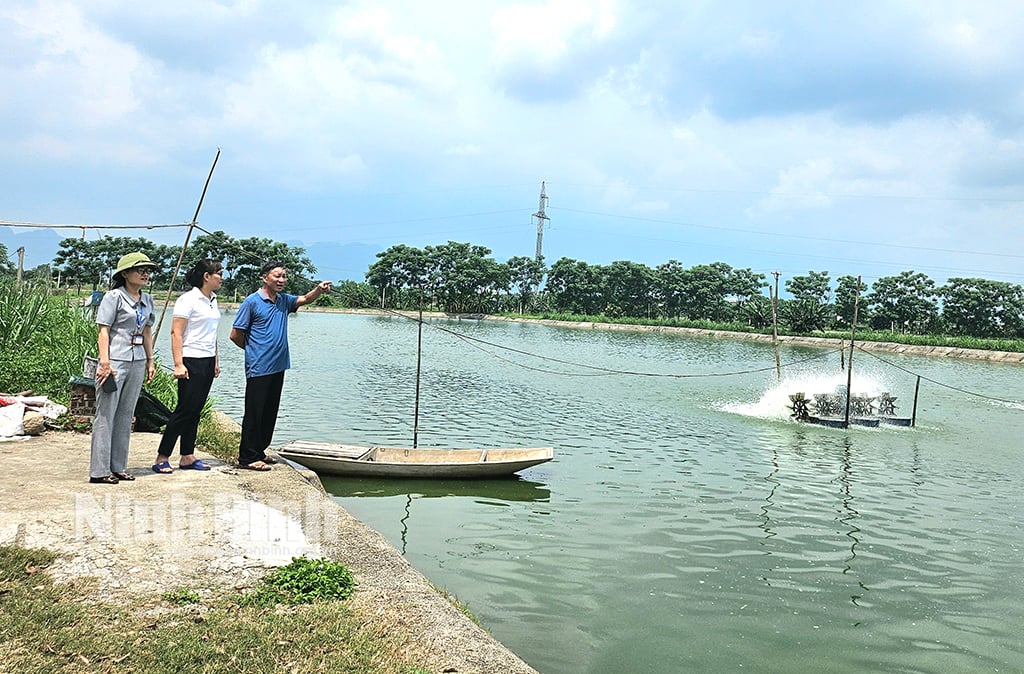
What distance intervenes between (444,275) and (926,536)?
73741 millimetres

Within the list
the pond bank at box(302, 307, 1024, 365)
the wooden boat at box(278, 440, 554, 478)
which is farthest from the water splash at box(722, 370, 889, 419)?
the pond bank at box(302, 307, 1024, 365)

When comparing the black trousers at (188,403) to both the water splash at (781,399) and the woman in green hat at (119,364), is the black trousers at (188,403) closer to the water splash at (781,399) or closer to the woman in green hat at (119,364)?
the woman in green hat at (119,364)

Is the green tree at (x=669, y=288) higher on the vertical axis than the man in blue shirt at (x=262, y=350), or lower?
higher

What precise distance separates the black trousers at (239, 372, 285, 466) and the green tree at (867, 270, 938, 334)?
206 feet

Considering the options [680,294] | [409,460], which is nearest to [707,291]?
Result: [680,294]

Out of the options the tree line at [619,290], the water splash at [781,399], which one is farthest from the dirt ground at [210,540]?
the tree line at [619,290]

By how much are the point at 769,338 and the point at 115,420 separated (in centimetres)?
5549

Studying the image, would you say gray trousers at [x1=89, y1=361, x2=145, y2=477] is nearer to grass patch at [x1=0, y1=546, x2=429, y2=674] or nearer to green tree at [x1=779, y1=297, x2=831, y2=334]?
grass patch at [x1=0, y1=546, x2=429, y2=674]

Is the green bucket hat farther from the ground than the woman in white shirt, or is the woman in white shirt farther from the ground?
the green bucket hat

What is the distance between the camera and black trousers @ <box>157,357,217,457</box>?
627 cm

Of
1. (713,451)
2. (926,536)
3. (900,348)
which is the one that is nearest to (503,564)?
(926,536)

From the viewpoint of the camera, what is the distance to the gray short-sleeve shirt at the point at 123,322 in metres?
5.65

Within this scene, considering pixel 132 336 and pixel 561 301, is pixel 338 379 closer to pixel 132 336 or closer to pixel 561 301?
pixel 132 336

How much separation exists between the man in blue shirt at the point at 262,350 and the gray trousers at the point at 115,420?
3.33ft
